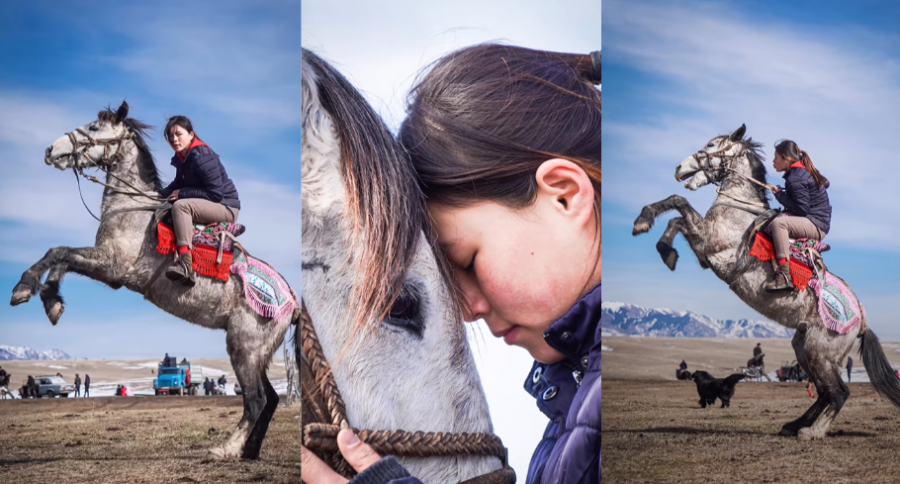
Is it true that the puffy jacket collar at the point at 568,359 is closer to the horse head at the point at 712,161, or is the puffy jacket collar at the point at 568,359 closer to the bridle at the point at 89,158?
the horse head at the point at 712,161

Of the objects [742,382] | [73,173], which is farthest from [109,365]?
[742,382]

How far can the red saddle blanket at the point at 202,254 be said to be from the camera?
12.8 ft

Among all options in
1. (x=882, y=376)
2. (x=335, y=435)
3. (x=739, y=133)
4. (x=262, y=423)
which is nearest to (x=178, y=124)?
(x=262, y=423)

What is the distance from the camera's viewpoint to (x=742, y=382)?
14.2 ft

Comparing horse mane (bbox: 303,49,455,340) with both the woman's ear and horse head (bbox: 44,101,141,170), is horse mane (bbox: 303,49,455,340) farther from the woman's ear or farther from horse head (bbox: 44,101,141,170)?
horse head (bbox: 44,101,141,170)

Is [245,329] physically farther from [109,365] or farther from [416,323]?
[416,323]

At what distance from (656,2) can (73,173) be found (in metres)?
3.04

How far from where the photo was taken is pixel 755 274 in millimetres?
4230

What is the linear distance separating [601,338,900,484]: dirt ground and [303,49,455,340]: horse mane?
143cm

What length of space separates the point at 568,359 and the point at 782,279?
132 cm

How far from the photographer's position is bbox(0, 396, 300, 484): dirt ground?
390 centimetres

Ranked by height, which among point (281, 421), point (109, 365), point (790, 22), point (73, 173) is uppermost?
point (790, 22)

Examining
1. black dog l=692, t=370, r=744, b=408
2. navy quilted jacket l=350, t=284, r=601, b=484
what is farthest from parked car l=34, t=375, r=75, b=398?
black dog l=692, t=370, r=744, b=408

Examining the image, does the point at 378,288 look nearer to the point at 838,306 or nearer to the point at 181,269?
the point at 181,269
